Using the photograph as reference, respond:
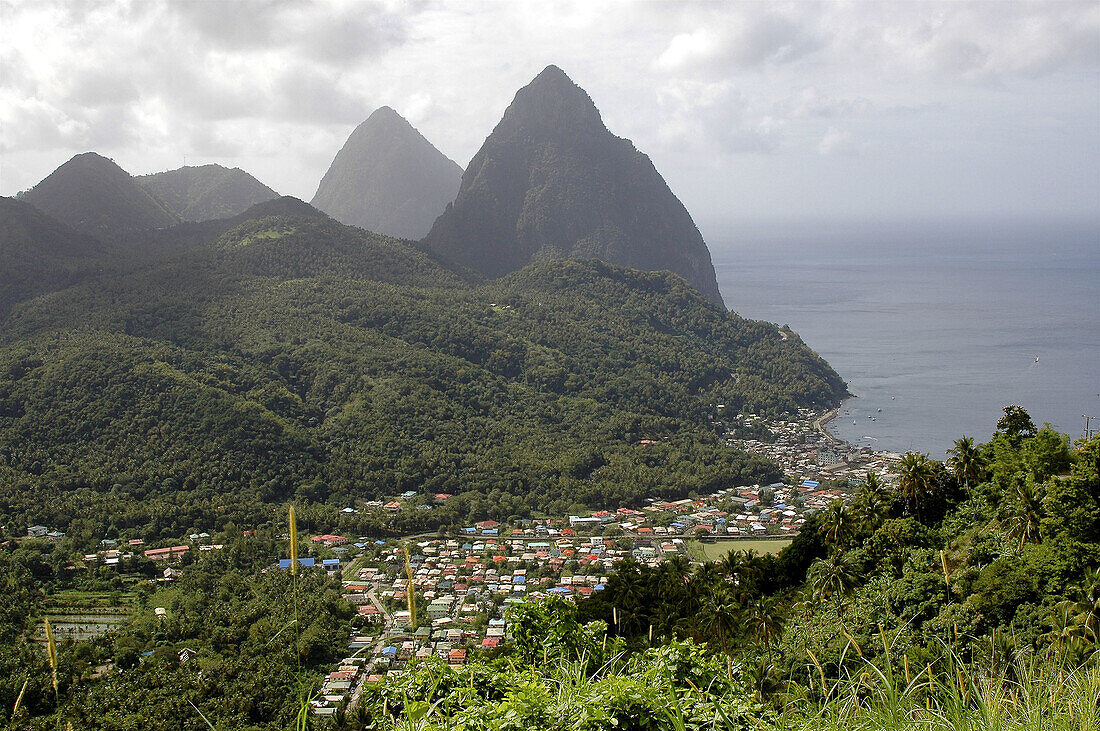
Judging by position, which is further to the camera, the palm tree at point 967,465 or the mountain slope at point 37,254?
the mountain slope at point 37,254

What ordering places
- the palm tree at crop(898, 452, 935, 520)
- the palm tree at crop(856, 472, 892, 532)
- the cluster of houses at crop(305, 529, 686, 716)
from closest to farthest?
the palm tree at crop(856, 472, 892, 532), the palm tree at crop(898, 452, 935, 520), the cluster of houses at crop(305, 529, 686, 716)

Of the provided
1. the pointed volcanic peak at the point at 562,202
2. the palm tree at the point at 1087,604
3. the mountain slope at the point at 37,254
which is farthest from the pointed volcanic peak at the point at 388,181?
the palm tree at the point at 1087,604

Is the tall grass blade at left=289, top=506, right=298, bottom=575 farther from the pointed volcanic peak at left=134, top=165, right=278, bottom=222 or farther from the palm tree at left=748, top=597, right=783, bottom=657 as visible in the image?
the pointed volcanic peak at left=134, top=165, right=278, bottom=222

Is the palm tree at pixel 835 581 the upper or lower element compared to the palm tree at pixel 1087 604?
lower

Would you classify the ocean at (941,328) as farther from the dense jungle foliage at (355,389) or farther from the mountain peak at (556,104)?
the mountain peak at (556,104)

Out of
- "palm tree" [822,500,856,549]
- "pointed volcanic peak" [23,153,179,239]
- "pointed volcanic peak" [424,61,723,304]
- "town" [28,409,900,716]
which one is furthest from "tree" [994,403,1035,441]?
"pointed volcanic peak" [23,153,179,239]

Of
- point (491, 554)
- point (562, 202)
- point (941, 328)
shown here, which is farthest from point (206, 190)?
point (491, 554)

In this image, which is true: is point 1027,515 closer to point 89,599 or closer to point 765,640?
point 765,640

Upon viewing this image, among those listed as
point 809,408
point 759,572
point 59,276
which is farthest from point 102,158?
point 759,572
